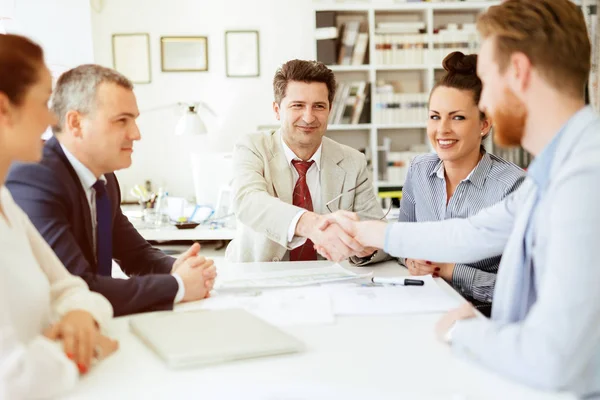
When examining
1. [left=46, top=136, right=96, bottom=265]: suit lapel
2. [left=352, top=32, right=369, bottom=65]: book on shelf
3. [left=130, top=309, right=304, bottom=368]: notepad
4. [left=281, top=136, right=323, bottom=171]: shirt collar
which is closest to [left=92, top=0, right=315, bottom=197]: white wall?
[left=352, top=32, right=369, bottom=65]: book on shelf

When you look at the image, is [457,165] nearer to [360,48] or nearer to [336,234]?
[336,234]

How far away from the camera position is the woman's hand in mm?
1104

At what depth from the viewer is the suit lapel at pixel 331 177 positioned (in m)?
2.49

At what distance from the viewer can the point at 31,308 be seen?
1.11m

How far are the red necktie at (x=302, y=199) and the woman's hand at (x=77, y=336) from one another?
1.25 metres

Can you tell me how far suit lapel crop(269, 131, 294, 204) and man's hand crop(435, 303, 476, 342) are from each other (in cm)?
122

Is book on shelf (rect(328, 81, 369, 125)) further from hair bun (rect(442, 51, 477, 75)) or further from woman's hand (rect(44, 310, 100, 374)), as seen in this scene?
woman's hand (rect(44, 310, 100, 374))

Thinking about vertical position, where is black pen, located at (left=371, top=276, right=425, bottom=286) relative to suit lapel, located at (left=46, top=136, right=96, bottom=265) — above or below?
below

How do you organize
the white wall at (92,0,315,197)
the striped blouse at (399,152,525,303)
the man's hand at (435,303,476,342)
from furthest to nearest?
the white wall at (92,0,315,197) < the striped blouse at (399,152,525,303) < the man's hand at (435,303,476,342)

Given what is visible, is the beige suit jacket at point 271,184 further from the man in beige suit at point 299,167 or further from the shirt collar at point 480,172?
the shirt collar at point 480,172

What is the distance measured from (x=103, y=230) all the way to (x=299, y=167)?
3.21ft

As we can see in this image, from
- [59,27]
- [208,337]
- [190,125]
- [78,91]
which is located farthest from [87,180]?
[59,27]

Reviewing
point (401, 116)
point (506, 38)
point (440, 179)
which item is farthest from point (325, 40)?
point (506, 38)

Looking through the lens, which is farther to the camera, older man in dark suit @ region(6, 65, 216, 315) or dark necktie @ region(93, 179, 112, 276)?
dark necktie @ region(93, 179, 112, 276)
